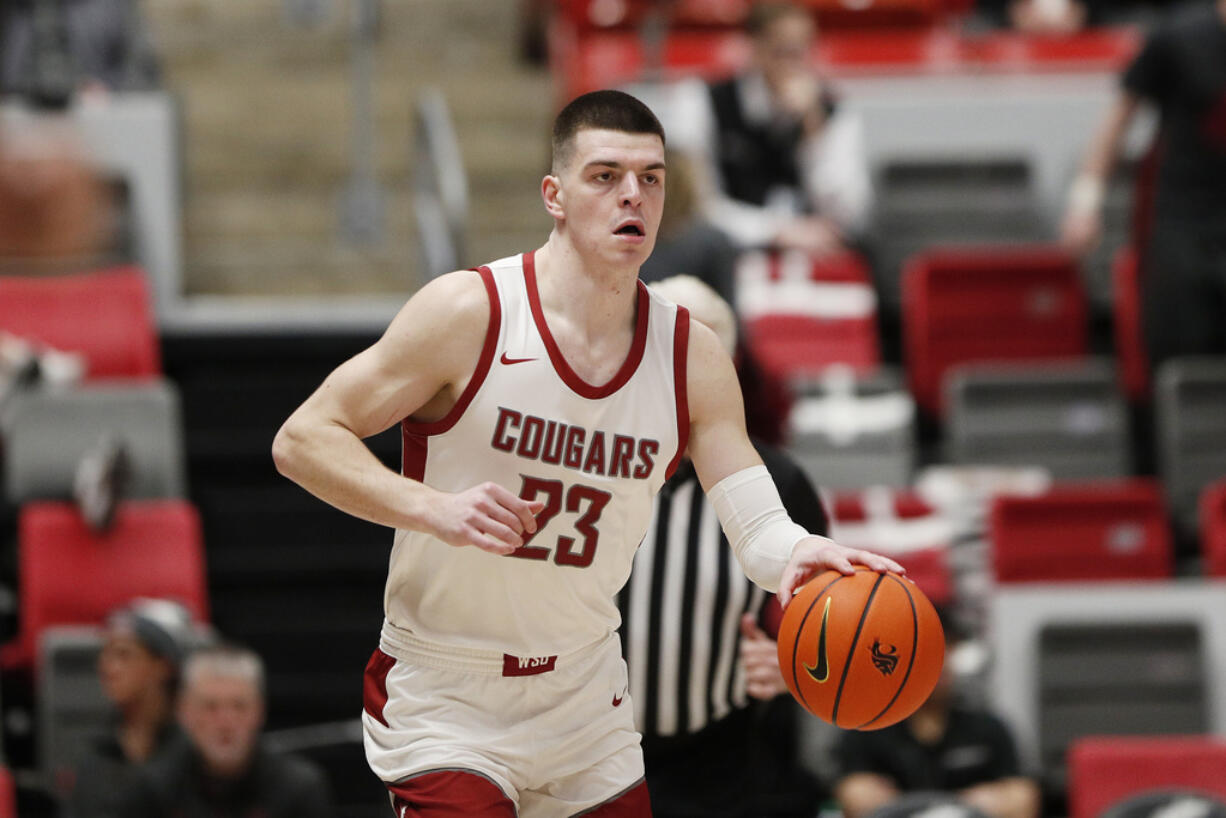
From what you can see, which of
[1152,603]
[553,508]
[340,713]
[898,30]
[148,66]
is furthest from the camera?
[898,30]

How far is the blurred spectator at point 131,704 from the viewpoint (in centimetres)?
662

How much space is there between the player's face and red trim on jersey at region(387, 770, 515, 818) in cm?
97

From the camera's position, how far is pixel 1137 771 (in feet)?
20.8

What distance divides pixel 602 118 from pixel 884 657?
3.52 feet

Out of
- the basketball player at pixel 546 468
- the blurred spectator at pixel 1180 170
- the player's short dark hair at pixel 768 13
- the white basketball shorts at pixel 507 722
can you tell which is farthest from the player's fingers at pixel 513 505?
the player's short dark hair at pixel 768 13

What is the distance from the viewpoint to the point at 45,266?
8.86 metres

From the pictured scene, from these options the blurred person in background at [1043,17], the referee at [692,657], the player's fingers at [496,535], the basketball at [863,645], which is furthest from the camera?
the blurred person in background at [1043,17]

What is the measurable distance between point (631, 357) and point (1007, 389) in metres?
5.04

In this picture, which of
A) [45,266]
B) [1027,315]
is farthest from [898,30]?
[45,266]

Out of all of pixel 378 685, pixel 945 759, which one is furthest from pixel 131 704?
pixel 378 685

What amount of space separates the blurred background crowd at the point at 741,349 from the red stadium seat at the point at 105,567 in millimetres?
15

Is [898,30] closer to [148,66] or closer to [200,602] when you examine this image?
[148,66]

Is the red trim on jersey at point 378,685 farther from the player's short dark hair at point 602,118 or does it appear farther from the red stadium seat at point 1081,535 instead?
the red stadium seat at point 1081,535

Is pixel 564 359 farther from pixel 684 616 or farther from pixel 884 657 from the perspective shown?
pixel 684 616
